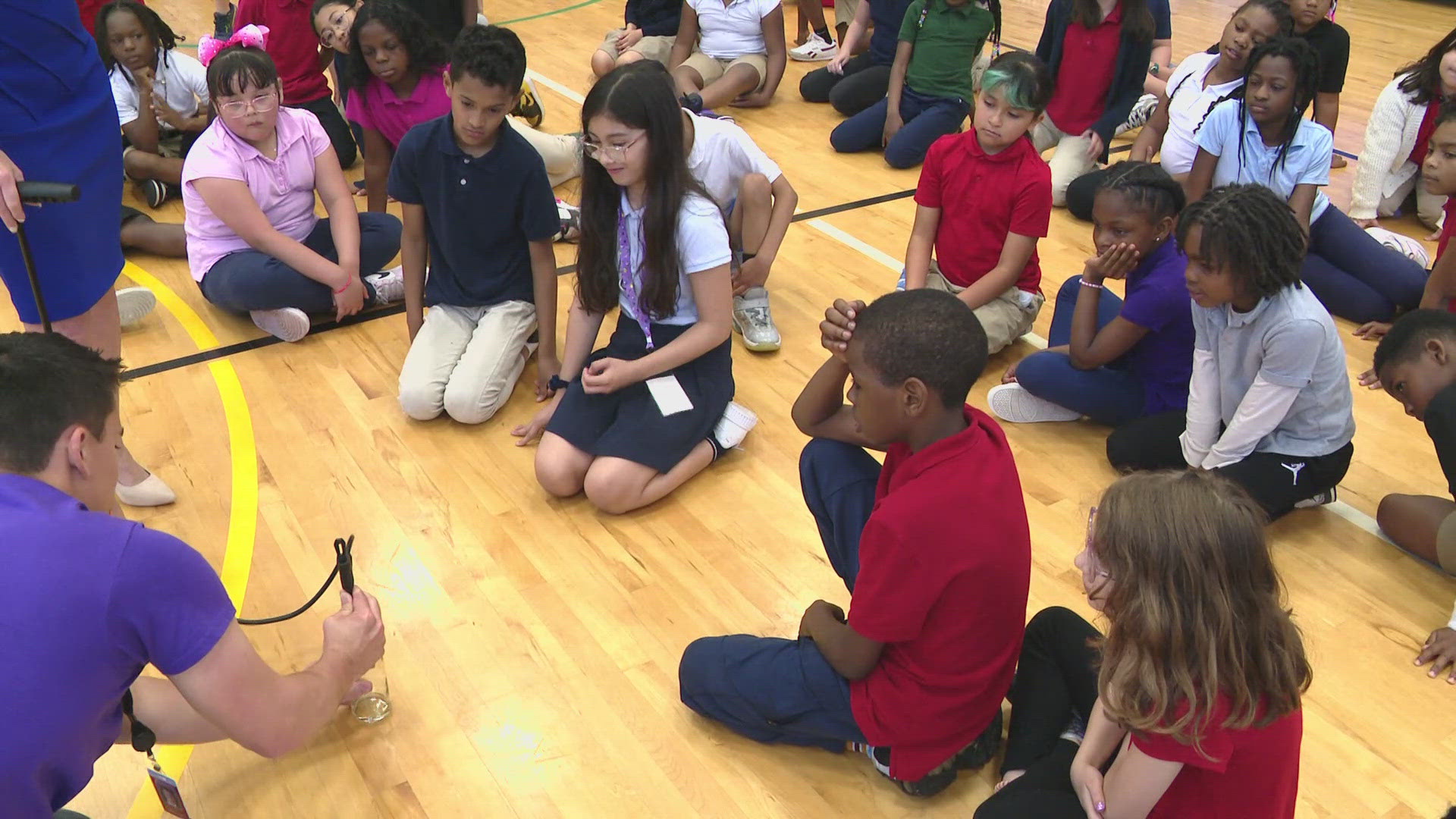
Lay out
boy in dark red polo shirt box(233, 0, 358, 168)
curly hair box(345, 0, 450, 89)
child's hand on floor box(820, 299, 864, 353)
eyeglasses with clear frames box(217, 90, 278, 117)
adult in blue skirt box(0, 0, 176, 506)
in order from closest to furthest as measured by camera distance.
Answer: child's hand on floor box(820, 299, 864, 353), adult in blue skirt box(0, 0, 176, 506), eyeglasses with clear frames box(217, 90, 278, 117), curly hair box(345, 0, 450, 89), boy in dark red polo shirt box(233, 0, 358, 168)

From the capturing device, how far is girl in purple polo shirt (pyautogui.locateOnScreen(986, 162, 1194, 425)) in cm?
280

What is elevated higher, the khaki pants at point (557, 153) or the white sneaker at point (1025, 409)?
the white sneaker at point (1025, 409)

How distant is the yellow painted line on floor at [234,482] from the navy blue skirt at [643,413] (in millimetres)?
764

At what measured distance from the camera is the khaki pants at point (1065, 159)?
4.44m

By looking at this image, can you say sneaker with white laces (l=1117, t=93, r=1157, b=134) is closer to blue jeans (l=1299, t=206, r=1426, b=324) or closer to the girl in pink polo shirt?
blue jeans (l=1299, t=206, r=1426, b=324)

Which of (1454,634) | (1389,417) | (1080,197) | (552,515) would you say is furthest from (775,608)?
(1080,197)

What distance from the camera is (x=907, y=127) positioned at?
15.6ft

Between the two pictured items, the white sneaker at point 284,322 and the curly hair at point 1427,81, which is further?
the curly hair at point 1427,81

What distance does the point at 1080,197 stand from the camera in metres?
4.27

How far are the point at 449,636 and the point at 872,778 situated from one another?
93cm

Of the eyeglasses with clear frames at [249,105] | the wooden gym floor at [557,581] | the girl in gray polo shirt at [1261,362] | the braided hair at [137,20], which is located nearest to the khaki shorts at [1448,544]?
the wooden gym floor at [557,581]

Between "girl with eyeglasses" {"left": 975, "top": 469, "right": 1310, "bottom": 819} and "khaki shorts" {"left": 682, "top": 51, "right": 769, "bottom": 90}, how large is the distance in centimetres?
418

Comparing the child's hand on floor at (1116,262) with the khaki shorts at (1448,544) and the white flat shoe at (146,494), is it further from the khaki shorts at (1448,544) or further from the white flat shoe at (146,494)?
the white flat shoe at (146,494)

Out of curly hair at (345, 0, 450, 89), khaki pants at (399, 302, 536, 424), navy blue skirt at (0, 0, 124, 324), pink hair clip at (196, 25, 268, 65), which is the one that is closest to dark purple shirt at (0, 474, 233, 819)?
navy blue skirt at (0, 0, 124, 324)
